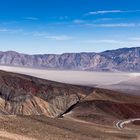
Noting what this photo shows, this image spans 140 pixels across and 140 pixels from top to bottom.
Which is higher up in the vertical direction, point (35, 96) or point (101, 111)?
point (35, 96)

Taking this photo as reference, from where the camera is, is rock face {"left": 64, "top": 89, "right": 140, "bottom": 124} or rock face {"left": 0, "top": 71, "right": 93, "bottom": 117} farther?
rock face {"left": 0, "top": 71, "right": 93, "bottom": 117}

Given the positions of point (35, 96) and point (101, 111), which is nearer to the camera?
point (101, 111)

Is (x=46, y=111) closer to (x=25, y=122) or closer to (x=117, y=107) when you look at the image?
(x=117, y=107)

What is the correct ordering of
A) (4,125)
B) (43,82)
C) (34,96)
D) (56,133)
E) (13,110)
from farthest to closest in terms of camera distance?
(43,82)
(34,96)
(13,110)
(56,133)
(4,125)

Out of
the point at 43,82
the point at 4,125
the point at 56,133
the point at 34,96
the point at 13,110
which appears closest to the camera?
the point at 4,125

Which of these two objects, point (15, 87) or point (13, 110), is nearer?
point (13, 110)

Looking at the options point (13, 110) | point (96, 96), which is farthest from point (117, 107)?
point (13, 110)

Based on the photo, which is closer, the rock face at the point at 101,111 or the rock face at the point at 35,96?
the rock face at the point at 101,111

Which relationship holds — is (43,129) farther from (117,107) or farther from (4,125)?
(117,107)
